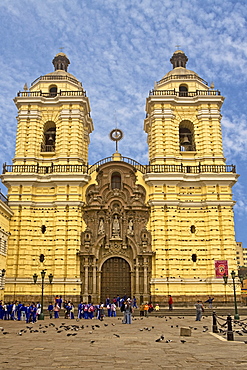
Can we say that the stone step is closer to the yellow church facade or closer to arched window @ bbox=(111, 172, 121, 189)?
the yellow church facade

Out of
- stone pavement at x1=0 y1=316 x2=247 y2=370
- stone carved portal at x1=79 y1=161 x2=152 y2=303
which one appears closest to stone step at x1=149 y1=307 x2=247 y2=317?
stone carved portal at x1=79 y1=161 x2=152 y2=303

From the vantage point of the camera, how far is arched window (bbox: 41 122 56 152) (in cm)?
3975

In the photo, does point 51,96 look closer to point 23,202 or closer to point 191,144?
point 23,202

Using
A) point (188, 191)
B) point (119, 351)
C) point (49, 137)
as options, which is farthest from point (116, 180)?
point (119, 351)

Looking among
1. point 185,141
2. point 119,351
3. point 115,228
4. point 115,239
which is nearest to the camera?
point 119,351

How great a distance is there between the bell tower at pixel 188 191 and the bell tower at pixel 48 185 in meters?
7.05

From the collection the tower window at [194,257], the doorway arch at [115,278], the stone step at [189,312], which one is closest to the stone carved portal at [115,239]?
the doorway arch at [115,278]

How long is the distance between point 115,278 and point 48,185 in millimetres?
10663

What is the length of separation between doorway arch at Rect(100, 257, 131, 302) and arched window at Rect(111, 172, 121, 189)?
22.5ft

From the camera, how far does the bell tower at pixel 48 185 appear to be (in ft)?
112

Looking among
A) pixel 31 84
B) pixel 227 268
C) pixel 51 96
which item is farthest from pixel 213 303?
pixel 31 84

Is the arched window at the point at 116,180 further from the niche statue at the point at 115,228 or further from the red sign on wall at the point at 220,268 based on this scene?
the red sign on wall at the point at 220,268

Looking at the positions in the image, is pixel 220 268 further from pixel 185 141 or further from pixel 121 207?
pixel 185 141

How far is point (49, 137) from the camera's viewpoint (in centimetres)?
4072
